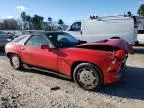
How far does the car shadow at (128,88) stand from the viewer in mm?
6152

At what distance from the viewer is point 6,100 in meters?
5.77

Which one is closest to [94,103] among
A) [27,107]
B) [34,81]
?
[27,107]

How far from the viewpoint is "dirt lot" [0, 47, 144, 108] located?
5.52 meters

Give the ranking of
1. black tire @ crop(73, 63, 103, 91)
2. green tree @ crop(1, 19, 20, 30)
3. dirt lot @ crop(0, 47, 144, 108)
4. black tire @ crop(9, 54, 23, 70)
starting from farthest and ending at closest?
1. green tree @ crop(1, 19, 20, 30)
2. black tire @ crop(9, 54, 23, 70)
3. black tire @ crop(73, 63, 103, 91)
4. dirt lot @ crop(0, 47, 144, 108)

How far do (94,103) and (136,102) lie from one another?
91 centimetres

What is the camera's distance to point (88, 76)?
6.39 meters

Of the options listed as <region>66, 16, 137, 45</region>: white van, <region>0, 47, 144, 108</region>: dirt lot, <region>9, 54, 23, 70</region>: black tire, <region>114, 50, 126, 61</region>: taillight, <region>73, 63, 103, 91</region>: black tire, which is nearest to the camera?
<region>0, 47, 144, 108</region>: dirt lot

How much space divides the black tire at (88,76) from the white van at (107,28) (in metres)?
8.41

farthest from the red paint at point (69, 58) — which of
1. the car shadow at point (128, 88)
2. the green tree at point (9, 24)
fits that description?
the green tree at point (9, 24)

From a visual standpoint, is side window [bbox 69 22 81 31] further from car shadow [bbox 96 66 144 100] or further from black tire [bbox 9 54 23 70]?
car shadow [bbox 96 66 144 100]

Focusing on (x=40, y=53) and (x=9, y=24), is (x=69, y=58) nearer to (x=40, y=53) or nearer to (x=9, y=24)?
(x=40, y=53)

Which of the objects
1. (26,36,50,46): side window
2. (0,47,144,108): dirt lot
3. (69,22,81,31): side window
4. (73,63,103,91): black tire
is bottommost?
(0,47,144,108): dirt lot

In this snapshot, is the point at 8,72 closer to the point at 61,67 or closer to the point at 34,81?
the point at 34,81

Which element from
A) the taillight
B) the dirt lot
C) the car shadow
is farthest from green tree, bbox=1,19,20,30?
the taillight
